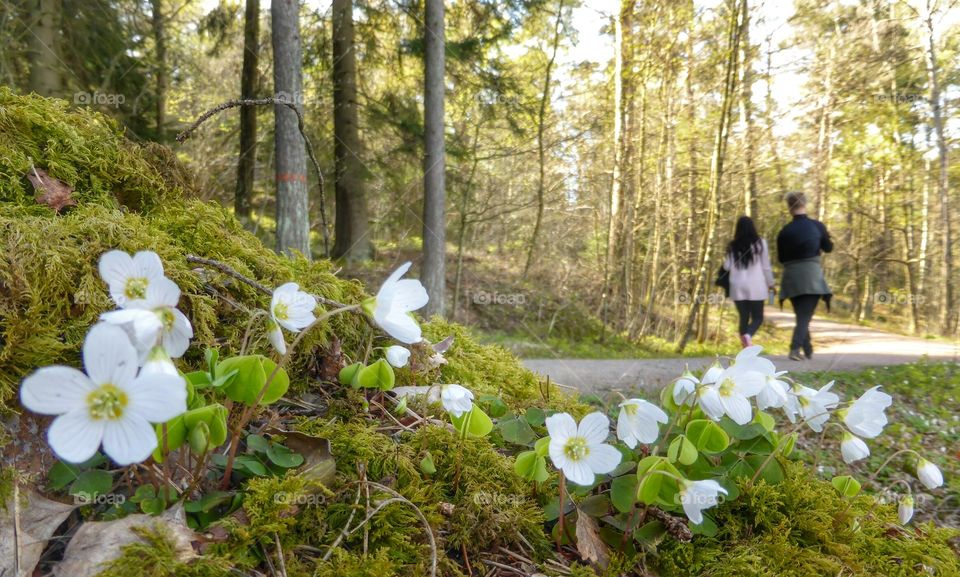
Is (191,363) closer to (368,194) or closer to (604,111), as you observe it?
(368,194)

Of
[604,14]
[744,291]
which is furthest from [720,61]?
[744,291]

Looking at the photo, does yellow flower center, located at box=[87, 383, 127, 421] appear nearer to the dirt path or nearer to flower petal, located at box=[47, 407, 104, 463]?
flower petal, located at box=[47, 407, 104, 463]

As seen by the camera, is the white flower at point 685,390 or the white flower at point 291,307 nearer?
the white flower at point 291,307

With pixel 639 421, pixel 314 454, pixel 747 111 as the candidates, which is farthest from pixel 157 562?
pixel 747 111

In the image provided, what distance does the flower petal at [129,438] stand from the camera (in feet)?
2.31

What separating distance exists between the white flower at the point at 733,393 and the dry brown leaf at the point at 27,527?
1.35 metres

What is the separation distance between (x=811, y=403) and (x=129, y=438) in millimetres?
1525

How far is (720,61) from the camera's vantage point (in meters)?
10.7

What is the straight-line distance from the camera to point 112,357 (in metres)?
0.72

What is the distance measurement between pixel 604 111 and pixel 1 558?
1453 cm

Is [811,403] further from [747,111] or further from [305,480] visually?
[747,111]

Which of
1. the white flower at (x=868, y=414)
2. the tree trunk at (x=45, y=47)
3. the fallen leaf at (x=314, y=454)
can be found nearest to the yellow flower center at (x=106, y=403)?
the fallen leaf at (x=314, y=454)

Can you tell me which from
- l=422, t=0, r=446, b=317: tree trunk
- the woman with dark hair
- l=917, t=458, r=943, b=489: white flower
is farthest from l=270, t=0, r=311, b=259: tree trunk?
the woman with dark hair

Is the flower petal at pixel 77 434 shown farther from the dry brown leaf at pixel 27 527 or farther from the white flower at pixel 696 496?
the white flower at pixel 696 496
